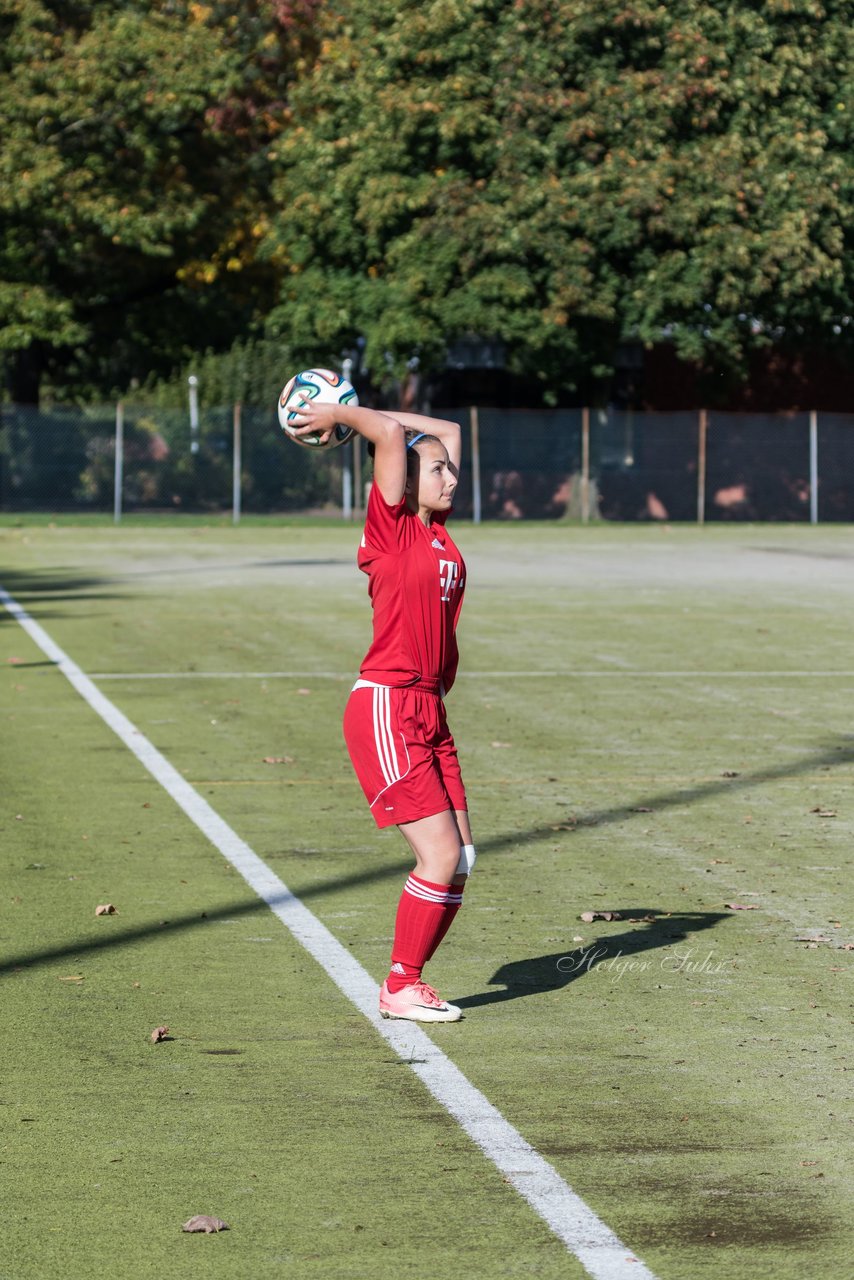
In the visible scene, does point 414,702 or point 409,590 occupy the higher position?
point 409,590

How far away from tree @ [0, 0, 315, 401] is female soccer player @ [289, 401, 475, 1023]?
4008 cm

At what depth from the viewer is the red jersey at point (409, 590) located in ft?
19.9

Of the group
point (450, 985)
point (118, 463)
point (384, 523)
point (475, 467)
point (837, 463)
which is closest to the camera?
point (384, 523)

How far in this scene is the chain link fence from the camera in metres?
45.1

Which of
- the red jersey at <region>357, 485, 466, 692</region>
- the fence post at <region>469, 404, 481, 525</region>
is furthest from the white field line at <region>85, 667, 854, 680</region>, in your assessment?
the fence post at <region>469, 404, 481, 525</region>

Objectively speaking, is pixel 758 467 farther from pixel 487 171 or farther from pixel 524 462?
pixel 487 171

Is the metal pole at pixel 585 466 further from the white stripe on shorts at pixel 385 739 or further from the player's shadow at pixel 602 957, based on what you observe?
the white stripe on shorts at pixel 385 739

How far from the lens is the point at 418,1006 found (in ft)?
20.2

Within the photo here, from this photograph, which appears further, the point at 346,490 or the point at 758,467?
the point at 758,467

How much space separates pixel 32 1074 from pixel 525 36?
40.2 meters

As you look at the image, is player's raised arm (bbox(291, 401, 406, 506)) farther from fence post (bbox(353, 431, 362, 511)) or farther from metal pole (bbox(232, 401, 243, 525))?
fence post (bbox(353, 431, 362, 511))

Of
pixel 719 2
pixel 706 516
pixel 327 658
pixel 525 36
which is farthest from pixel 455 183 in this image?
pixel 327 658

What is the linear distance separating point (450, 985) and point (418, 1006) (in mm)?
557

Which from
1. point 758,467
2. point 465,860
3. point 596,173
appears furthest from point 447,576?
point 758,467
